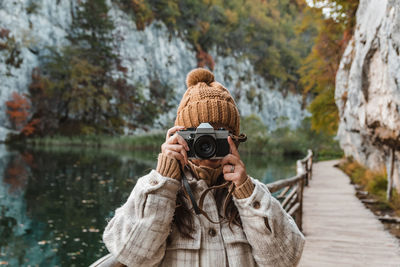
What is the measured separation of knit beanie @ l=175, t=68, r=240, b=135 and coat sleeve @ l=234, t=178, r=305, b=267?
262mm

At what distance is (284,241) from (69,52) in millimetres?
27996

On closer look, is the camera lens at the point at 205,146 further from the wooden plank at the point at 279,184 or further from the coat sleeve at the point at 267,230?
the wooden plank at the point at 279,184

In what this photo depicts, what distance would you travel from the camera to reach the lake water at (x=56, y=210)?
177 inches

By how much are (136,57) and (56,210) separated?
2630 centimetres

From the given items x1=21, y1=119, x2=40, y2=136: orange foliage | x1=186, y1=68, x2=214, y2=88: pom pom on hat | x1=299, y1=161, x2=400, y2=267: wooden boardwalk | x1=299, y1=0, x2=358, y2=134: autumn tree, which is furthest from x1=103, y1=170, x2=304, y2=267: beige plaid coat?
x1=21, y1=119, x2=40, y2=136: orange foliage

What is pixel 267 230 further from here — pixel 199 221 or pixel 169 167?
pixel 169 167

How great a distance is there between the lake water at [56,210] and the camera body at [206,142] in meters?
0.28

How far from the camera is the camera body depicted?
3.65ft

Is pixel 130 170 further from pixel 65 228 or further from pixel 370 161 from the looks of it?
pixel 370 161

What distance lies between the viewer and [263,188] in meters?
1.14

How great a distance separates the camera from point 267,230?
1066mm

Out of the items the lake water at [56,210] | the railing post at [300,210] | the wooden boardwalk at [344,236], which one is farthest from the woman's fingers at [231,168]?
the railing post at [300,210]

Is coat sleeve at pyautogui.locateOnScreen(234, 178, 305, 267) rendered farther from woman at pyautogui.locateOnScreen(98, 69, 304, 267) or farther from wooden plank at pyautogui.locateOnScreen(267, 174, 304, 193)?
wooden plank at pyautogui.locateOnScreen(267, 174, 304, 193)

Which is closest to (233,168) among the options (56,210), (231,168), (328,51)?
(231,168)
